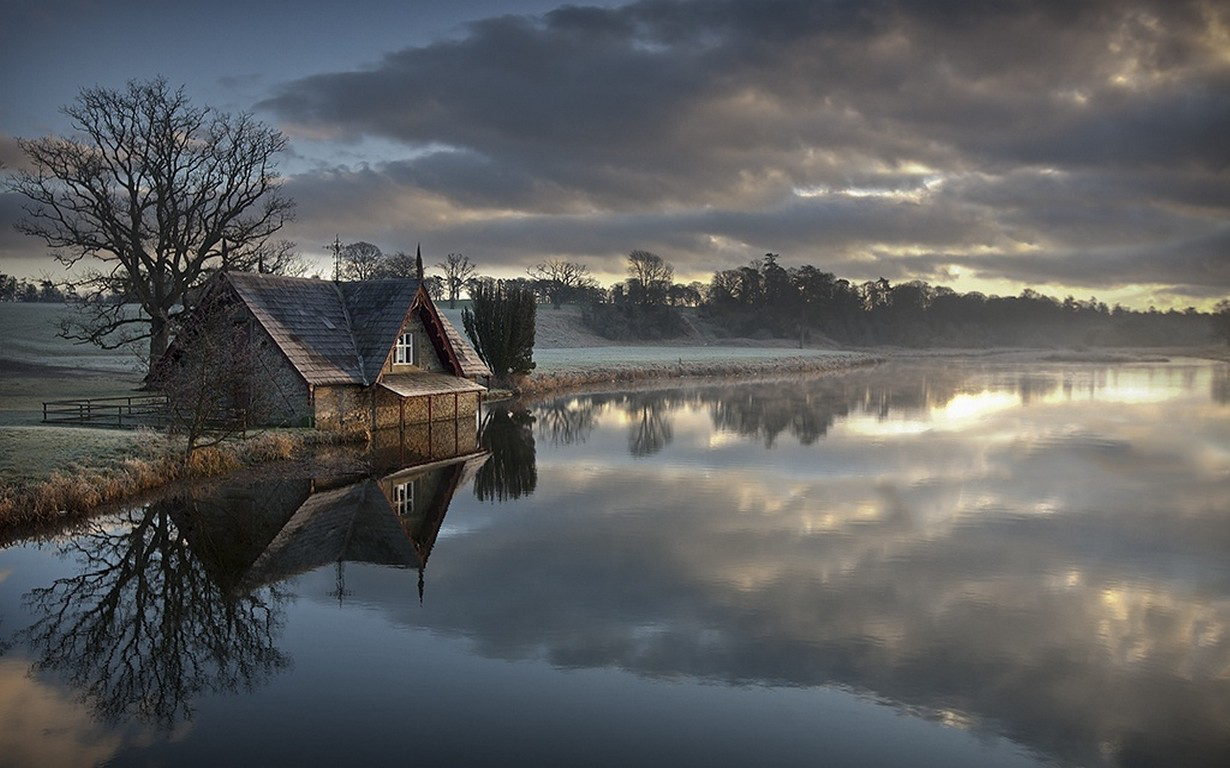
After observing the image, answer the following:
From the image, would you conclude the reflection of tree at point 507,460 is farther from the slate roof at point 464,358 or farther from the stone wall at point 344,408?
the stone wall at point 344,408

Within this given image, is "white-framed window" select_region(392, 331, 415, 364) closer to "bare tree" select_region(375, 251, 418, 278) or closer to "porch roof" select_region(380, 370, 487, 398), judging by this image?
"porch roof" select_region(380, 370, 487, 398)

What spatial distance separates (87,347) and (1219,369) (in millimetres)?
102054

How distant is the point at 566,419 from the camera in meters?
41.3

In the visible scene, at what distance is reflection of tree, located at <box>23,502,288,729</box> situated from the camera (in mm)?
11188

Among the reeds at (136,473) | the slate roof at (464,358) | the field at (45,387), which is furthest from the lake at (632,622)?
the slate roof at (464,358)

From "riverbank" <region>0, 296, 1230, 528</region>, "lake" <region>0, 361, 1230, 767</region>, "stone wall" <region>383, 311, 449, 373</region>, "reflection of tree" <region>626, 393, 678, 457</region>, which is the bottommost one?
"lake" <region>0, 361, 1230, 767</region>

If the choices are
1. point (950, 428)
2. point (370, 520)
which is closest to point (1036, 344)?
point (950, 428)

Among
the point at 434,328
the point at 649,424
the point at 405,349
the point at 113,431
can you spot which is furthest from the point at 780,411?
the point at 113,431

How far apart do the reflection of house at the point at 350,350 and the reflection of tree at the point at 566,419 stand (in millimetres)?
3737

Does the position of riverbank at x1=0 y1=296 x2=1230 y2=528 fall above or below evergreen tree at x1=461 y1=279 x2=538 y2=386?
below

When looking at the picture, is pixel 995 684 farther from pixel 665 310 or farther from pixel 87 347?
pixel 665 310

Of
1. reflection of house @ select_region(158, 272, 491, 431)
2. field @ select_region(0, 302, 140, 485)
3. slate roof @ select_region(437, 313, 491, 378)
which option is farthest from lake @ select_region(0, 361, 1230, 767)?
slate roof @ select_region(437, 313, 491, 378)

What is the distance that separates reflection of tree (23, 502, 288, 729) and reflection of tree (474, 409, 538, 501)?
8.49m

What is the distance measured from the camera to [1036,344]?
164 meters
